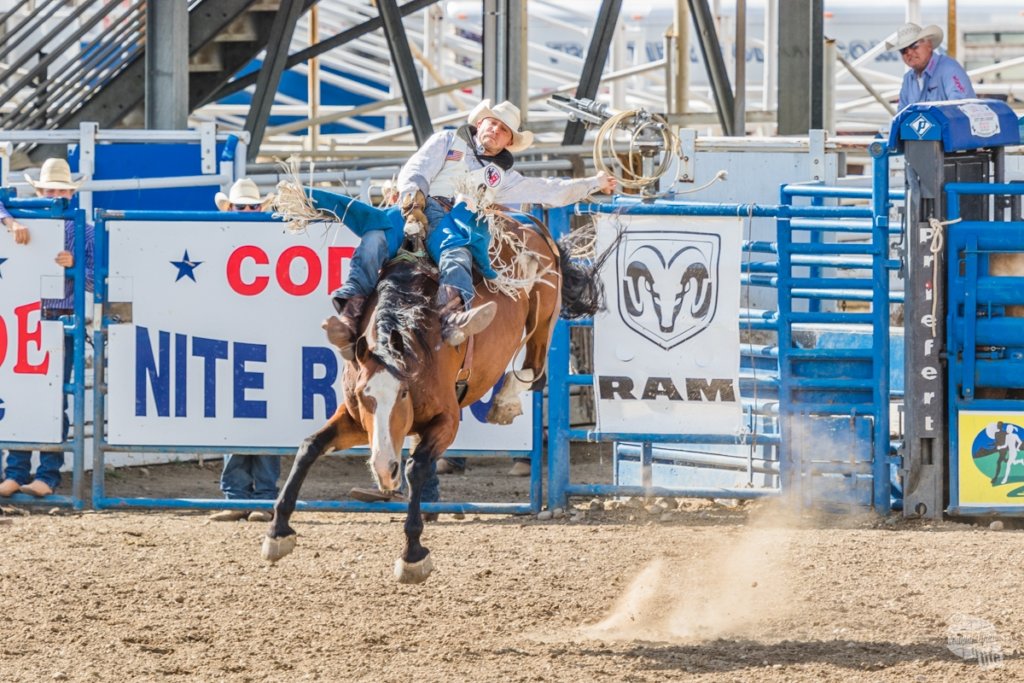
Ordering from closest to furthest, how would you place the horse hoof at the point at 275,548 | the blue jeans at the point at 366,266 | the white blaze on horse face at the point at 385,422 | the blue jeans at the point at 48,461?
the white blaze on horse face at the point at 385,422, the horse hoof at the point at 275,548, the blue jeans at the point at 366,266, the blue jeans at the point at 48,461

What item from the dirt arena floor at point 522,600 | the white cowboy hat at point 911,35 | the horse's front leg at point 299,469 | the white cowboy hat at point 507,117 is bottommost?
the dirt arena floor at point 522,600

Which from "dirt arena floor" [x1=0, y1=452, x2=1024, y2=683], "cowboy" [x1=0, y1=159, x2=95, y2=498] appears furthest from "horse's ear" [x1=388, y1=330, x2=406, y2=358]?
"cowboy" [x1=0, y1=159, x2=95, y2=498]

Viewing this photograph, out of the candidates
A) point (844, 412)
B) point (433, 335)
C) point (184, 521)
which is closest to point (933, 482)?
point (844, 412)

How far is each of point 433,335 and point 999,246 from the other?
3426 mm

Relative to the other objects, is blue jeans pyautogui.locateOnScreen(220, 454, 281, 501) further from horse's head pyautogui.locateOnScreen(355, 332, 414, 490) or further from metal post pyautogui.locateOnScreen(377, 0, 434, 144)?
metal post pyautogui.locateOnScreen(377, 0, 434, 144)

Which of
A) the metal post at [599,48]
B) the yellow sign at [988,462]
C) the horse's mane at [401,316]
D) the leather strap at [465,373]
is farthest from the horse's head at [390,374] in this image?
the metal post at [599,48]

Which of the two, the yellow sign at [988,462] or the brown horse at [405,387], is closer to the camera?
the brown horse at [405,387]

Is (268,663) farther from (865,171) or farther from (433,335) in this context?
(865,171)

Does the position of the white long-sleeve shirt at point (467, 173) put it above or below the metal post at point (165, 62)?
below

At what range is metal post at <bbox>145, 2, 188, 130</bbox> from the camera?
37.0 feet

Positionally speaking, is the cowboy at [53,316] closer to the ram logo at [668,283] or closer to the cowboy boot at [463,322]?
the ram logo at [668,283]

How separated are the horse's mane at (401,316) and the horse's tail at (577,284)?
1330mm

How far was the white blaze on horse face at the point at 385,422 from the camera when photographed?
5.49 meters

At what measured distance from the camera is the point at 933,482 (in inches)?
317
